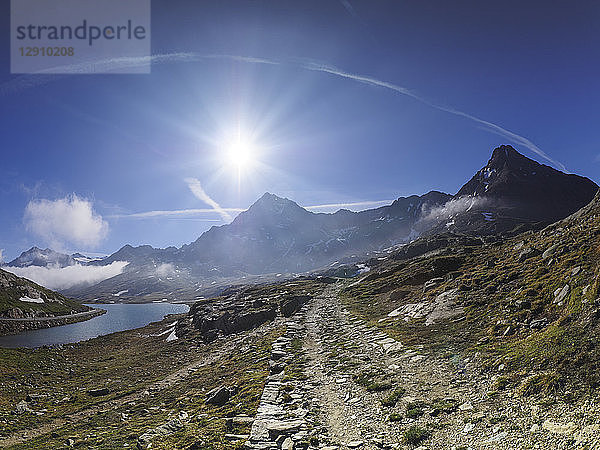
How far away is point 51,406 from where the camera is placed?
3156 cm

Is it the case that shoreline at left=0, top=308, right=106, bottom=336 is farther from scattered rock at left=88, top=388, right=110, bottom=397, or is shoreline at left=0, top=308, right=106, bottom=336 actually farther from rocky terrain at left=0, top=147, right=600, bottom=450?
scattered rock at left=88, top=388, right=110, bottom=397

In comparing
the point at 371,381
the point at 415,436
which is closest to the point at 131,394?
the point at 371,381

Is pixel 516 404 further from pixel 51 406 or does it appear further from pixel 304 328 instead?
pixel 51 406

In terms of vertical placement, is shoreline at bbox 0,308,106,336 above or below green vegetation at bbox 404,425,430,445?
below

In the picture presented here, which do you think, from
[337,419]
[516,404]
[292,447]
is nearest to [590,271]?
[516,404]

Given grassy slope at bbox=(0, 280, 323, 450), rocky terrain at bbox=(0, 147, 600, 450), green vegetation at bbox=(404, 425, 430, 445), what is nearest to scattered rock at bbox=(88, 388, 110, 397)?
rocky terrain at bbox=(0, 147, 600, 450)

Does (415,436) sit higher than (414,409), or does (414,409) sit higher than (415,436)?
(414,409)

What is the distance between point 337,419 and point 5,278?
279 m

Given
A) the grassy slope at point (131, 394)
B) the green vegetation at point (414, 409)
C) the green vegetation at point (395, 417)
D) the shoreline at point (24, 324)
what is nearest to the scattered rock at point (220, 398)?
the grassy slope at point (131, 394)

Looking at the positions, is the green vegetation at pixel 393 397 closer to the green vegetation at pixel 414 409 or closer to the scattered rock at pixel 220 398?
the green vegetation at pixel 414 409

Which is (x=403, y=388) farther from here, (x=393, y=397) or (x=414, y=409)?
(x=414, y=409)

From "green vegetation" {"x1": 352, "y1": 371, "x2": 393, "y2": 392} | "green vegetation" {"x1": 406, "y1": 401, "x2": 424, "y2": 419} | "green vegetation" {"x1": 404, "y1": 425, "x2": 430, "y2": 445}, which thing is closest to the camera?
"green vegetation" {"x1": 404, "y1": 425, "x2": 430, "y2": 445}

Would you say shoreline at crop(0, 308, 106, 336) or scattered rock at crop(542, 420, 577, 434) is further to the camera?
shoreline at crop(0, 308, 106, 336)

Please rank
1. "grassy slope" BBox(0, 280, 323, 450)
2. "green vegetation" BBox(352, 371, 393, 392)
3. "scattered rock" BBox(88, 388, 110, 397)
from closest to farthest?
"green vegetation" BBox(352, 371, 393, 392), "grassy slope" BBox(0, 280, 323, 450), "scattered rock" BBox(88, 388, 110, 397)
